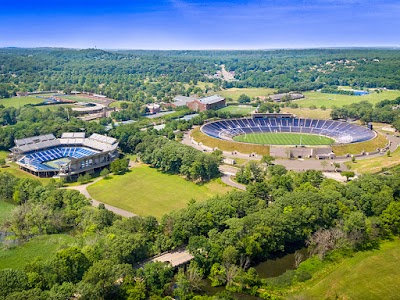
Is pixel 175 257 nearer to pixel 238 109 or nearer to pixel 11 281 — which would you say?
pixel 11 281

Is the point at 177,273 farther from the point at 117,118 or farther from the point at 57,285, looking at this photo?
the point at 117,118

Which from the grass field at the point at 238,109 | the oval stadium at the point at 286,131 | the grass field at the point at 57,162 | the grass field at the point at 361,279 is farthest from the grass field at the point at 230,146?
the grass field at the point at 361,279

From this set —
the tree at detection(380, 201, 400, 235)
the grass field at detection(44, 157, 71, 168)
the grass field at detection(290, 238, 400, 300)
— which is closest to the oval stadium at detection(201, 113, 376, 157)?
the grass field at detection(44, 157, 71, 168)

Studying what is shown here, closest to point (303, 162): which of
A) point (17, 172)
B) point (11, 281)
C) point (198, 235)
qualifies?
point (198, 235)

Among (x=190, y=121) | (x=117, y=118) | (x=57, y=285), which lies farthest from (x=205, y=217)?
(x=117, y=118)

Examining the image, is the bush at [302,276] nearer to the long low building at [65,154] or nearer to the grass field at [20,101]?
the long low building at [65,154]
